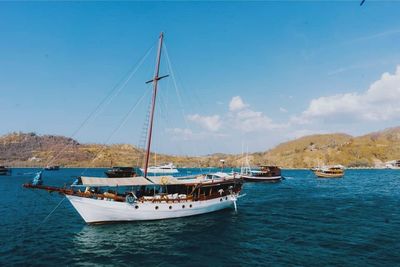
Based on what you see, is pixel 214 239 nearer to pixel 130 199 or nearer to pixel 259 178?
pixel 130 199

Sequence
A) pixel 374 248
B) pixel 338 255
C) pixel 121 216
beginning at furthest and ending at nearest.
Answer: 1. pixel 121 216
2. pixel 374 248
3. pixel 338 255

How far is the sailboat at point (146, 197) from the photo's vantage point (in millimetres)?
31078

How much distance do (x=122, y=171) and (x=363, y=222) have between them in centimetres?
8575

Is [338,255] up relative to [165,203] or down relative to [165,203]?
down

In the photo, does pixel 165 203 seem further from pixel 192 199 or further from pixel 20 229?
pixel 20 229

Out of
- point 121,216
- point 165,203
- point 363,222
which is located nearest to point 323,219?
point 363,222

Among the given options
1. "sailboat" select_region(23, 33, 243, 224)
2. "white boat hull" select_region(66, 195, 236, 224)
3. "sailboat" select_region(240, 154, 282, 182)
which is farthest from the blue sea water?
"sailboat" select_region(240, 154, 282, 182)

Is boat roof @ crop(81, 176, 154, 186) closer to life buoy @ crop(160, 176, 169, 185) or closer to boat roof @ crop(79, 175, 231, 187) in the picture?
boat roof @ crop(79, 175, 231, 187)

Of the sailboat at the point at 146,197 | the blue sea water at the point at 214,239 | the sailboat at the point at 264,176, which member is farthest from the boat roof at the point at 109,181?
the sailboat at the point at 264,176

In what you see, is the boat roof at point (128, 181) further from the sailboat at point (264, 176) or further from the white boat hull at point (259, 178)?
the sailboat at point (264, 176)

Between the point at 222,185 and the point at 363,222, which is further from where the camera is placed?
the point at 222,185

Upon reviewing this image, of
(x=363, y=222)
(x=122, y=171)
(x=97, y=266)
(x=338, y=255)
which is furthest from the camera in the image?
(x=122, y=171)

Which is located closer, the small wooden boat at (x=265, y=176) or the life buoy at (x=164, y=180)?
the life buoy at (x=164, y=180)

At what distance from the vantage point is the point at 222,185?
137ft
